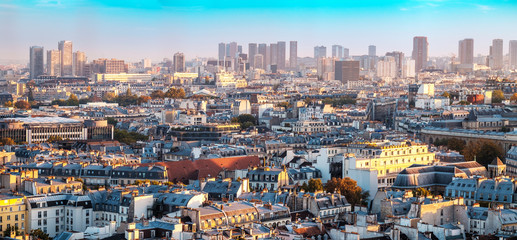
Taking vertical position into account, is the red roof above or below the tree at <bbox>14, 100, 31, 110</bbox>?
below

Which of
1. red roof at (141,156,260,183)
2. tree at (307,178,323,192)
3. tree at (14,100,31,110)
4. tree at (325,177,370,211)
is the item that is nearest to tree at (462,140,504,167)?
red roof at (141,156,260,183)

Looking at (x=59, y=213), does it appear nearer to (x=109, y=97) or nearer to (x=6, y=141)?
(x=6, y=141)

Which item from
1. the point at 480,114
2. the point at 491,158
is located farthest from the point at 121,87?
the point at 491,158

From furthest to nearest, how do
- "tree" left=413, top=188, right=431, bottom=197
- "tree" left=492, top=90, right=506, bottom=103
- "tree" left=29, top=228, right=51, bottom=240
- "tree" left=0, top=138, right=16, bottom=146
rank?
"tree" left=492, top=90, right=506, bottom=103, "tree" left=0, top=138, right=16, bottom=146, "tree" left=413, top=188, right=431, bottom=197, "tree" left=29, top=228, right=51, bottom=240

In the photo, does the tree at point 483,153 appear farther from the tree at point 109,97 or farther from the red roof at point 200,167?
the tree at point 109,97

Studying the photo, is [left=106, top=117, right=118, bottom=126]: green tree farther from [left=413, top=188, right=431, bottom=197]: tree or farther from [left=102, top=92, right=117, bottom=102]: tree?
[left=413, top=188, right=431, bottom=197]: tree

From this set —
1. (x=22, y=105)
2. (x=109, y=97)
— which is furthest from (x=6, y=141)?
(x=109, y=97)

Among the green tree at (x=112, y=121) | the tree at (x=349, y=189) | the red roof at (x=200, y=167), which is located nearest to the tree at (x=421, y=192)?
the tree at (x=349, y=189)
